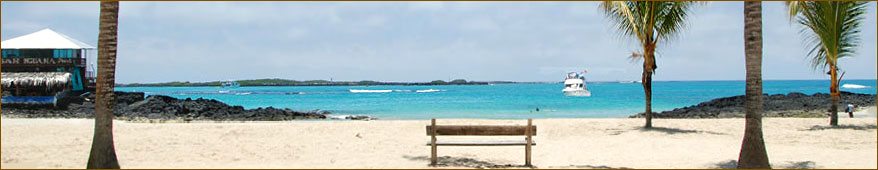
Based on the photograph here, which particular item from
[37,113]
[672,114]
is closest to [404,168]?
[672,114]

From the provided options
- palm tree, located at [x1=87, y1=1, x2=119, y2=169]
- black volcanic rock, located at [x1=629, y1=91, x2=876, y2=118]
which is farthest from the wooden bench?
black volcanic rock, located at [x1=629, y1=91, x2=876, y2=118]

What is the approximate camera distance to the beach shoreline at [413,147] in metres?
9.70

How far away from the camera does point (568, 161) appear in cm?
1020

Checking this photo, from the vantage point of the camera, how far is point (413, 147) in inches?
490

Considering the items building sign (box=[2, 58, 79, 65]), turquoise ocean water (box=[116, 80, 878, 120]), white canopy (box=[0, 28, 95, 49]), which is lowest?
turquoise ocean water (box=[116, 80, 878, 120])

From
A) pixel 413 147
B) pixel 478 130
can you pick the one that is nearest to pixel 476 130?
pixel 478 130

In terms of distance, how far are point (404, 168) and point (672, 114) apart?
20.7 m

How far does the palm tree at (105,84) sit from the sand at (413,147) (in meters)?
0.89

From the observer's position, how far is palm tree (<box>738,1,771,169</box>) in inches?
321

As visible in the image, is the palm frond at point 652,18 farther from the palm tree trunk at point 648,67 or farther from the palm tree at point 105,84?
the palm tree at point 105,84

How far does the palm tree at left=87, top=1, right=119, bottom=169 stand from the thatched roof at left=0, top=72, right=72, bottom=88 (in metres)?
23.9

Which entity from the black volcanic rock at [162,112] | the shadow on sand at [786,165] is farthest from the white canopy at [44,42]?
the shadow on sand at [786,165]

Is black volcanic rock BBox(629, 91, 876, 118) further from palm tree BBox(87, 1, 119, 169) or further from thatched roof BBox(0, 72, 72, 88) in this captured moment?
thatched roof BBox(0, 72, 72, 88)

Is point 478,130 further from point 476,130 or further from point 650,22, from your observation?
point 650,22
